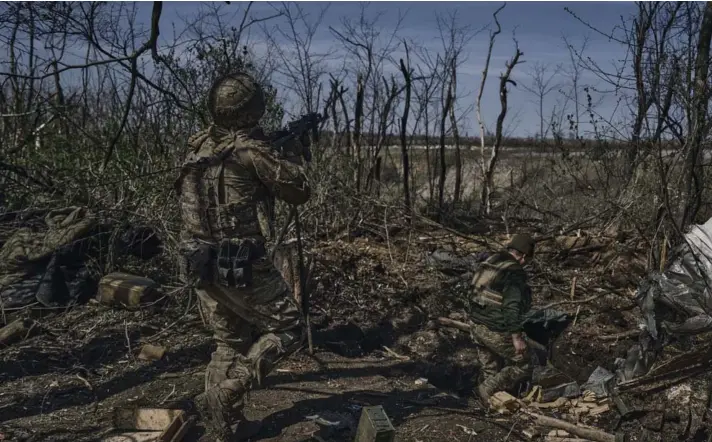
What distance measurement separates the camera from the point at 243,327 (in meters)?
4.57

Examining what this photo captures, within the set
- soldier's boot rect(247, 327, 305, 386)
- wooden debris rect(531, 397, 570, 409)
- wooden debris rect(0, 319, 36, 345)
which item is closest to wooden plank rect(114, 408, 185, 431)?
soldier's boot rect(247, 327, 305, 386)

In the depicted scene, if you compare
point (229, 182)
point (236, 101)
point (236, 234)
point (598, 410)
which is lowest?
point (598, 410)

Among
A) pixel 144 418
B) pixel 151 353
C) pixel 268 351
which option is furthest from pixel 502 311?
pixel 151 353

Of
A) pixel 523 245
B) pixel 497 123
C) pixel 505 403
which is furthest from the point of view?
pixel 497 123

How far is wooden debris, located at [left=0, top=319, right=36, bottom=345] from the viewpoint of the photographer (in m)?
6.07

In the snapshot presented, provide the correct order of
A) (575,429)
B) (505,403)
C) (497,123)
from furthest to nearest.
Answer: (497,123)
(505,403)
(575,429)

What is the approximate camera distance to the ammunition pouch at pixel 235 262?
4.20 meters

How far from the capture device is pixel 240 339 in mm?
4527

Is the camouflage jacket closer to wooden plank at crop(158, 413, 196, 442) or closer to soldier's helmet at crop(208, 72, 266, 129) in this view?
soldier's helmet at crop(208, 72, 266, 129)

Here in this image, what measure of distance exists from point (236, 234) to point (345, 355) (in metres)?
2.22

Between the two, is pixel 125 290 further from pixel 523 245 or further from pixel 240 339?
pixel 523 245

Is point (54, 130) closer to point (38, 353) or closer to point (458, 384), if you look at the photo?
point (38, 353)

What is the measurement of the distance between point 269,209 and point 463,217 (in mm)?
5512

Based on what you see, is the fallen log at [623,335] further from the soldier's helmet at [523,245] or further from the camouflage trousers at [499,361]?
the soldier's helmet at [523,245]
